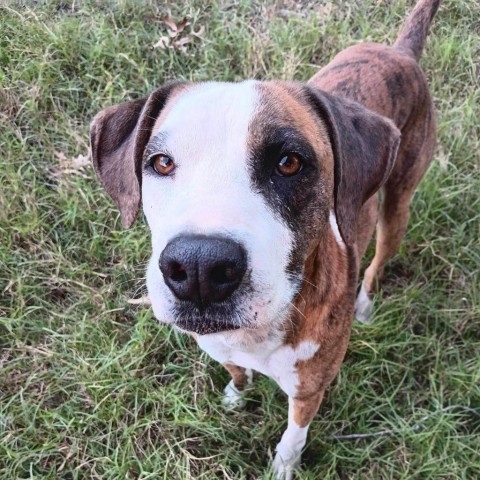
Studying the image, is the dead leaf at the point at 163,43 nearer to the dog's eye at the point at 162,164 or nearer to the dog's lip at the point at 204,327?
the dog's eye at the point at 162,164

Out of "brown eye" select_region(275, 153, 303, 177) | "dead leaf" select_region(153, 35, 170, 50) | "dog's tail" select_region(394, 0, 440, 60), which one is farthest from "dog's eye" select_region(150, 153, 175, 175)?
"dead leaf" select_region(153, 35, 170, 50)

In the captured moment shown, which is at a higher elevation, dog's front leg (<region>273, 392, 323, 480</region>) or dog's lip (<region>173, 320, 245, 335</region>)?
dog's lip (<region>173, 320, 245, 335</region>)

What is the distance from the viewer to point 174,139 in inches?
90.4

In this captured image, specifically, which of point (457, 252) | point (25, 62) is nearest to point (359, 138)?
point (457, 252)

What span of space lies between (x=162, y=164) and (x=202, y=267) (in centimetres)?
59

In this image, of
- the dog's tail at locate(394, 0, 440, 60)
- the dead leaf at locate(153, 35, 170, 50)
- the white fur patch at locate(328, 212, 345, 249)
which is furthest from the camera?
the dead leaf at locate(153, 35, 170, 50)

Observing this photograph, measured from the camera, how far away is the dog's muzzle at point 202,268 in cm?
193

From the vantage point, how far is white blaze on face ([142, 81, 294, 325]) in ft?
6.67

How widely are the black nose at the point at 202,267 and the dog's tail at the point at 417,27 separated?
2.41m

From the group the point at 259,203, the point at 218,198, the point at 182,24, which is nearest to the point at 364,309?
the point at 259,203

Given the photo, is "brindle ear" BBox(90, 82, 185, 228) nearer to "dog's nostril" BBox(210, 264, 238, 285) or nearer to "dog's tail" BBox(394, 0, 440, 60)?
"dog's nostril" BBox(210, 264, 238, 285)

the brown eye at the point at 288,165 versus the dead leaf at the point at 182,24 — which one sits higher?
the brown eye at the point at 288,165

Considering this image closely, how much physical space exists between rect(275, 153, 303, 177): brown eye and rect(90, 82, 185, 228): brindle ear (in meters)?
0.66

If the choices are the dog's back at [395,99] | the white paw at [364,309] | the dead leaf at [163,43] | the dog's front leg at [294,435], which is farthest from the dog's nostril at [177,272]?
the dead leaf at [163,43]
